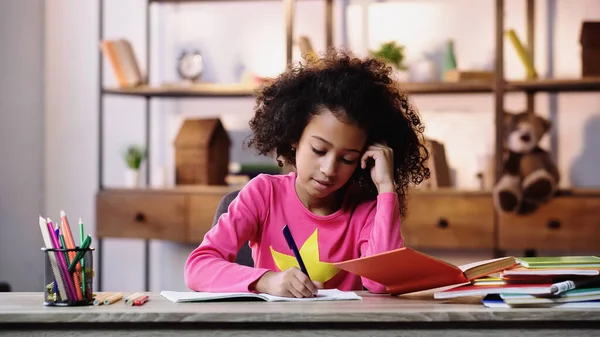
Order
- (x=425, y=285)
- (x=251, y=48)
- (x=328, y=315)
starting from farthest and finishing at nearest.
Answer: (x=251, y=48) → (x=425, y=285) → (x=328, y=315)

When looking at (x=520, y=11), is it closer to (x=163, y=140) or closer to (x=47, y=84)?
(x=163, y=140)

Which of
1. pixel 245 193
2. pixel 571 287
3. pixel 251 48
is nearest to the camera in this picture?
pixel 571 287

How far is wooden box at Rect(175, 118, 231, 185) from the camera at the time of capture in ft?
12.0

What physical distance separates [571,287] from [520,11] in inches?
106

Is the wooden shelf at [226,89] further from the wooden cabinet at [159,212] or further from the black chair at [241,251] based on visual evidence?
the black chair at [241,251]

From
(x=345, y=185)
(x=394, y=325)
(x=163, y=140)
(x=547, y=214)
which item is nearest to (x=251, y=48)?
(x=163, y=140)

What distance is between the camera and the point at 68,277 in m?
1.26

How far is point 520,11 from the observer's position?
3760mm

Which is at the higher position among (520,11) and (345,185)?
(520,11)

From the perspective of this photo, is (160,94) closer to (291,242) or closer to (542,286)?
(291,242)

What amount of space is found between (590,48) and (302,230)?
2116 millimetres

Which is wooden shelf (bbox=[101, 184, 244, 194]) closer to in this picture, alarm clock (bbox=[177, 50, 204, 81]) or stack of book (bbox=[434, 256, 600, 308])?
alarm clock (bbox=[177, 50, 204, 81])

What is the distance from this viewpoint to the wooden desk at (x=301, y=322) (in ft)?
3.76

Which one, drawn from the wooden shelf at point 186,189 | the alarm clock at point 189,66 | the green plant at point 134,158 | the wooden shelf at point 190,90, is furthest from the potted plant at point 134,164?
the alarm clock at point 189,66
